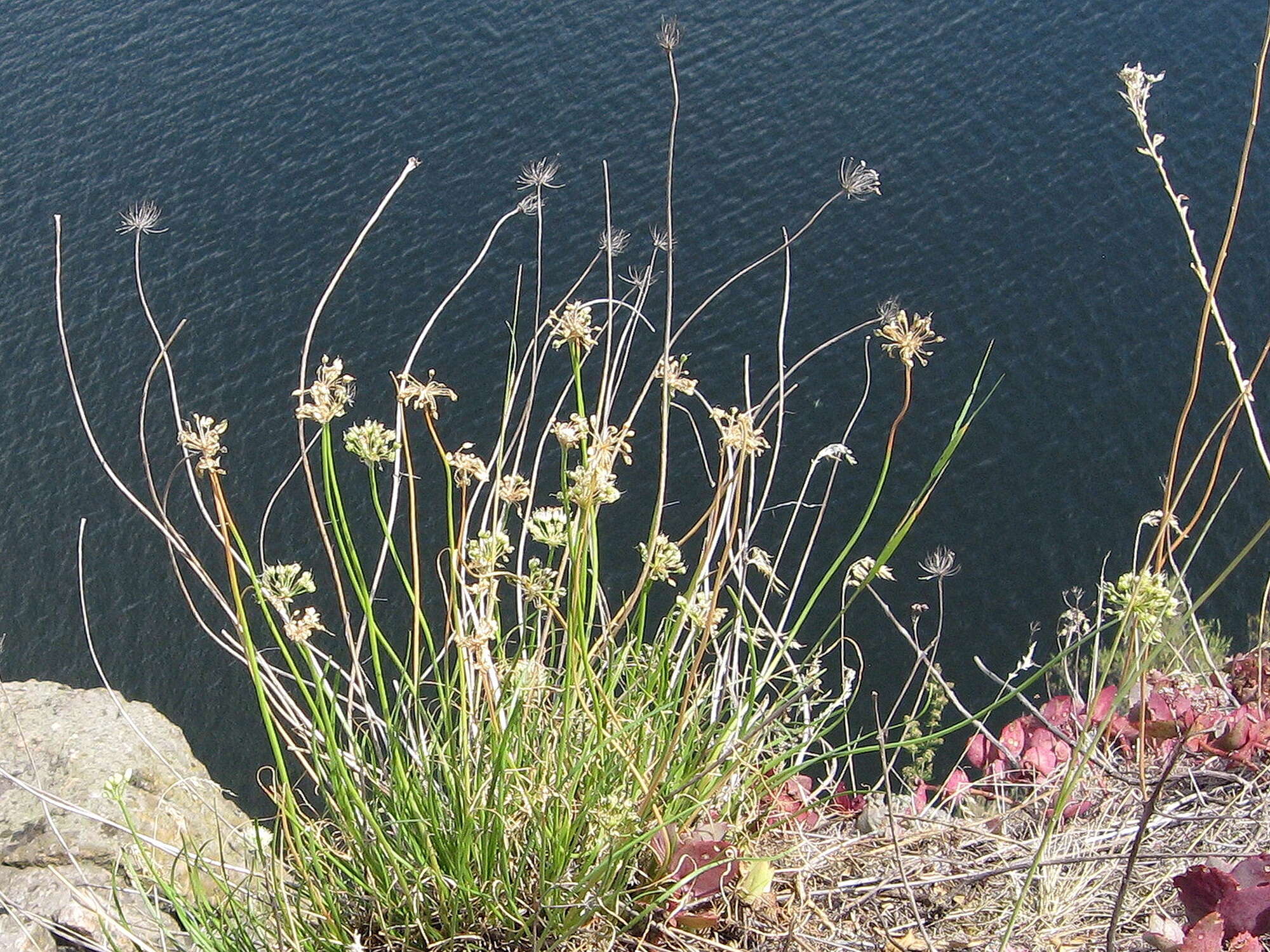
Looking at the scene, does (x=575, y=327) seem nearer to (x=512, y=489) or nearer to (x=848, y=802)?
(x=512, y=489)

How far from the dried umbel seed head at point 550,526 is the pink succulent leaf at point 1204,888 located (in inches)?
40.8

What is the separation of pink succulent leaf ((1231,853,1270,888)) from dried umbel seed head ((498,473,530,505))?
1224 mm

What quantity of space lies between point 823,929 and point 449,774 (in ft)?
2.30

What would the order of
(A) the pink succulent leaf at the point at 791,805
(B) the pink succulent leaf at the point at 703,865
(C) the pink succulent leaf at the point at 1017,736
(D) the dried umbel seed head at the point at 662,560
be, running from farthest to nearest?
(C) the pink succulent leaf at the point at 1017,736 → (A) the pink succulent leaf at the point at 791,805 → (B) the pink succulent leaf at the point at 703,865 → (D) the dried umbel seed head at the point at 662,560

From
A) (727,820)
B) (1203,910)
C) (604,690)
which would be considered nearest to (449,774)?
(604,690)

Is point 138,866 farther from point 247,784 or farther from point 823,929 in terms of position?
point 247,784

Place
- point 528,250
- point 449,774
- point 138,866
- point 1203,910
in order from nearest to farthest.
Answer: point 1203,910 → point 449,774 → point 138,866 → point 528,250

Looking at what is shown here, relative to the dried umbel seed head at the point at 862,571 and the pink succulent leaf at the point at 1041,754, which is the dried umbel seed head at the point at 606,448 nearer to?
the dried umbel seed head at the point at 862,571

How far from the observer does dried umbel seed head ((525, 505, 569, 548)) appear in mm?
1900

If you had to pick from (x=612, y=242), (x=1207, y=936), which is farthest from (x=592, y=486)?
(x=1207, y=936)

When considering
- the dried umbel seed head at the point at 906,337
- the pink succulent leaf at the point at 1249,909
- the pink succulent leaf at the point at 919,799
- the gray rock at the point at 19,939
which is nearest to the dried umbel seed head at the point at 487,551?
the dried umbel seed head at the point at 906,337

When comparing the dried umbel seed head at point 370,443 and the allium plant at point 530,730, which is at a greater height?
the dried umbel seed head at point 370,443

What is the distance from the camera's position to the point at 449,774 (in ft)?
6.45

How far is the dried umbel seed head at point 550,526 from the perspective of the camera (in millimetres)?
1900
